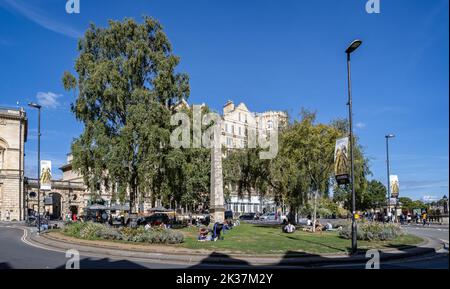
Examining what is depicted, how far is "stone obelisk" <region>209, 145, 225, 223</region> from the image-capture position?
32.6m

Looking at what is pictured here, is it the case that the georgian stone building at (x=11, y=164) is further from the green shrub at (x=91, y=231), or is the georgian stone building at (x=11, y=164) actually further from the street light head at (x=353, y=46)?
the street light head at (x=353, y=46)

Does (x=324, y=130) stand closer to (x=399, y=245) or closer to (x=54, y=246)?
(x=399, y=245)

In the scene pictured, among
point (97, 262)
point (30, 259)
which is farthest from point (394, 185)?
point (30, 259)

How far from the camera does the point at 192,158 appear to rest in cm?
4241

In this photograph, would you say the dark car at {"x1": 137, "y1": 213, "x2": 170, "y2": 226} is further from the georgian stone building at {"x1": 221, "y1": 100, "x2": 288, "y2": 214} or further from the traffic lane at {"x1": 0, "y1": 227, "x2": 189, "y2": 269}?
the georgian stone building at {"x1": 221, "y1": 100, "x2": 288, "y2": 214}

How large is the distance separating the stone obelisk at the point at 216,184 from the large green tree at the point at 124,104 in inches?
147

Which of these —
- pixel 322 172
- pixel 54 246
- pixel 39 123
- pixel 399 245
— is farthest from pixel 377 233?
pixel 39 123

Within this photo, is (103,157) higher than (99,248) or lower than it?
higher

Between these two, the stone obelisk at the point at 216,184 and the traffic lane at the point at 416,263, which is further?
the stone obelisk at the point at 216,184

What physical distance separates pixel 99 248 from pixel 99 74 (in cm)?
1563

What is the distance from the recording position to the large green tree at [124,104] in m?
31.3

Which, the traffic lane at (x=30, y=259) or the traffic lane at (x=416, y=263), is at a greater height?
the traffic lane at (x=30, y=259)

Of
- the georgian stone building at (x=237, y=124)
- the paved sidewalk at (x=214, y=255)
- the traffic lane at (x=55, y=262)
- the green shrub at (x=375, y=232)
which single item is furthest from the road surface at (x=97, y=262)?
the georgian stone building at (x=237, y=124)
